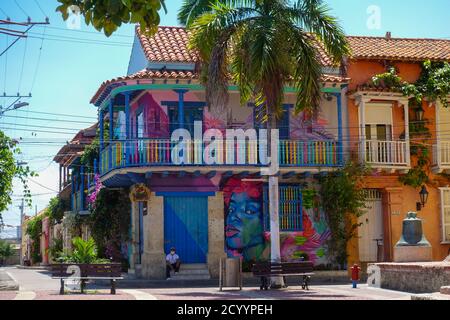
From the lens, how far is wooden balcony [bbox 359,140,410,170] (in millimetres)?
26422

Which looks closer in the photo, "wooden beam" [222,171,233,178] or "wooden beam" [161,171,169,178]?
"wooden beam" [161,171,169,178]

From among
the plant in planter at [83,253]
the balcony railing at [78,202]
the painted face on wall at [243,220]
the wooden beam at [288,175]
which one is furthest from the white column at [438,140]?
the balcony railing at [78,202]

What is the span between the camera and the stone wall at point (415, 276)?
16.8 m

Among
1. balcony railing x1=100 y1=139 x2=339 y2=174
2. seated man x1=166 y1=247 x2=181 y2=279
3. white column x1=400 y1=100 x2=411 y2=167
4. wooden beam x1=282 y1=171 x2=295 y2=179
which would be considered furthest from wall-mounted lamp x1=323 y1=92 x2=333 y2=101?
seated man x1=166 y1=247 x2=181 y2=279

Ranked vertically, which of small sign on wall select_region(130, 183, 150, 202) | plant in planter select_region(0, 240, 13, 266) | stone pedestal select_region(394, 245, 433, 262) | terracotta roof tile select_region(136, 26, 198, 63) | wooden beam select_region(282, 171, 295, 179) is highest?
terracotta roof tile select_region(136, 26, 198, 63)

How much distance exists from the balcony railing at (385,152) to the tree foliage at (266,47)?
5.99 meters

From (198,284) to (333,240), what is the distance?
5.64 m

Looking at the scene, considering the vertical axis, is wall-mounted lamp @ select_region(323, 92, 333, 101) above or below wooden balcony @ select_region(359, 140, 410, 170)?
above

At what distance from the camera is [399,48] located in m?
29.2

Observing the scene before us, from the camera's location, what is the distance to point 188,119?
85.8 ft

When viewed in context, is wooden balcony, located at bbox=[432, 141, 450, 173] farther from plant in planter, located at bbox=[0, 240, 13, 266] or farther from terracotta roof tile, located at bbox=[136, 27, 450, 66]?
plant in planter, located at bbox=[0, 240, 13, 266]

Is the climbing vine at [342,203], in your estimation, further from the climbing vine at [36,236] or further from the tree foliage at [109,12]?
the climbing vine at [36,236]
